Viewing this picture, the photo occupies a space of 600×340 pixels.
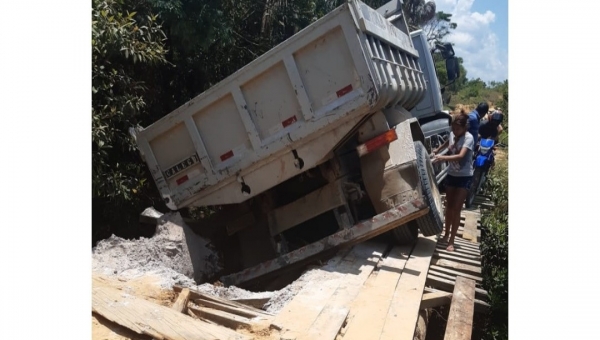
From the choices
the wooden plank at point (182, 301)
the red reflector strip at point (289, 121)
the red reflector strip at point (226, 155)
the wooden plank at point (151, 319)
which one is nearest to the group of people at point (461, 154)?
the red reflector strip at point (289, 121)

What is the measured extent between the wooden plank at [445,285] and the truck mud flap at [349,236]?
47cm

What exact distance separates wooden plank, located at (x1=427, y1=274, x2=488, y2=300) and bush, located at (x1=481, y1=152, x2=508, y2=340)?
56 mm

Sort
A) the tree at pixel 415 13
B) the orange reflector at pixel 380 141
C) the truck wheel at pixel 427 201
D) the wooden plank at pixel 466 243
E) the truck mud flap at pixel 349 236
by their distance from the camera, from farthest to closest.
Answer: the tree at pixel 415 13 → the wooden plank at pixel 466 243 → the truck wheel at pixel 427 201 → the orange reflector at pixel 380 141 → the truck mud flap at pixel 349 236

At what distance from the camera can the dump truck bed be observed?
325 centimetres

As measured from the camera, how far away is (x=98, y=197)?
348cm

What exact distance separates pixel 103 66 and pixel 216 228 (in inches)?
67.2

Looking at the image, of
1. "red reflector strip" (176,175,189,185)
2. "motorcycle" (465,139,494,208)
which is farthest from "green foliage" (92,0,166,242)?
"motorcycle" (465,139,494,208)

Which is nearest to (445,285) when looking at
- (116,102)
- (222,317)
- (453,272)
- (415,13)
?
(453,272)

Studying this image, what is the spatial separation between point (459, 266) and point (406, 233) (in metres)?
0.49

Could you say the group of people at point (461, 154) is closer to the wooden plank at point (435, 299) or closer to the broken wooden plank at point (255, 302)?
the wooden plank at point (435, 299)

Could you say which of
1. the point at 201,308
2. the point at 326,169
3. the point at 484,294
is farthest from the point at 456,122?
the point at 201,308

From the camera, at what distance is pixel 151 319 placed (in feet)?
7.86

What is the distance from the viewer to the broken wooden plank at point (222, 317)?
246 centimetres

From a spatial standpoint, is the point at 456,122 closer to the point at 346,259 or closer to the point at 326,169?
the point at 326,169
